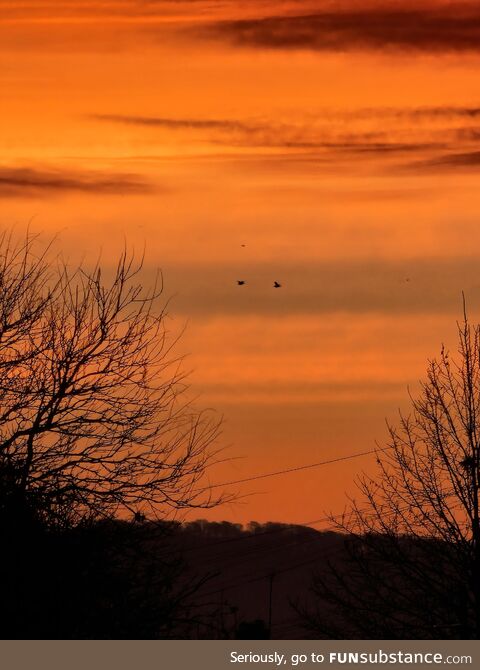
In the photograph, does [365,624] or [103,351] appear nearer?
[103,351]

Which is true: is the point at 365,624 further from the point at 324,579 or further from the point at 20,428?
the point at 20,428

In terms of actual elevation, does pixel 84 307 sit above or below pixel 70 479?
above

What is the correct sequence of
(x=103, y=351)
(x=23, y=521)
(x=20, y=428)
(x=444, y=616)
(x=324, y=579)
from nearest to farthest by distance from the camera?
(x=23, y=521) < (x=20, y=428) < (x=103, y=351) < (x=444, y=616) < (x=324, y=579)

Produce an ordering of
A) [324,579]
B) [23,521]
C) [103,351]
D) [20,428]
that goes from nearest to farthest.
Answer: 1. [23,521]
2. [20,428]
3. [103,351]
4. [324,579]

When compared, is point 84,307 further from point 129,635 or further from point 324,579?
point 324,579

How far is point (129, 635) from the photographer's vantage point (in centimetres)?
2008

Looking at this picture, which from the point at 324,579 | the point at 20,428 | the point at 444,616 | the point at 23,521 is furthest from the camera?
the point at 324,579

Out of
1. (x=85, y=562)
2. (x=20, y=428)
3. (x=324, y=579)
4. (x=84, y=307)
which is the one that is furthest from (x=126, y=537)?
(x=324, y=579)

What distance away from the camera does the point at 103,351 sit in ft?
73.8

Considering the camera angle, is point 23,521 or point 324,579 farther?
point 324,579

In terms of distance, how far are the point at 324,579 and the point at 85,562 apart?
11.7 metres
